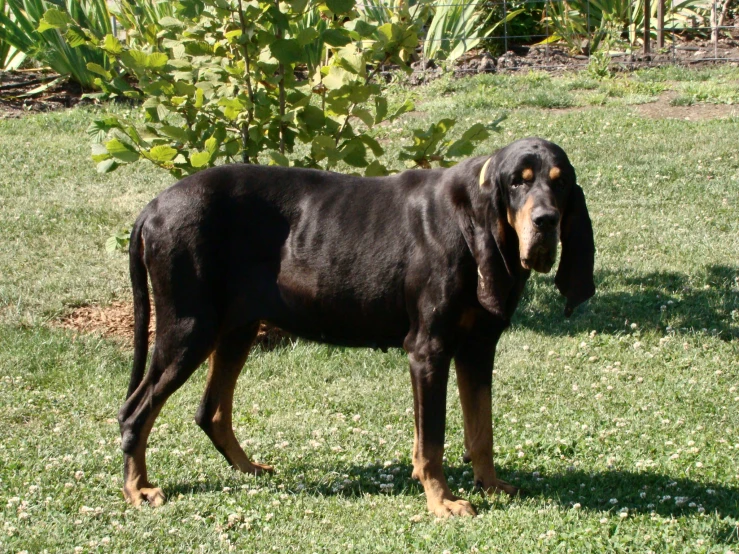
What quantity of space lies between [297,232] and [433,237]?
705mm

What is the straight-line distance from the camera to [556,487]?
4949mm

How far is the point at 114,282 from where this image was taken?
26.5 ft

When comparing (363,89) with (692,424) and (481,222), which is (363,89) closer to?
(481,222)

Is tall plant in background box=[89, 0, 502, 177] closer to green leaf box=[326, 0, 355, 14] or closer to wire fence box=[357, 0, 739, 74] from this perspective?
green leaf box=[326, 0, 355, 14]

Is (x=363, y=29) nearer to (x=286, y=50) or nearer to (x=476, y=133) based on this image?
(x=286, y=50)

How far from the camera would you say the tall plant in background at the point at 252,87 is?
6.22 m

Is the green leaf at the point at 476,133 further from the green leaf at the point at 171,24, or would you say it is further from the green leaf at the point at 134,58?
the green leaf at the point at 134,58

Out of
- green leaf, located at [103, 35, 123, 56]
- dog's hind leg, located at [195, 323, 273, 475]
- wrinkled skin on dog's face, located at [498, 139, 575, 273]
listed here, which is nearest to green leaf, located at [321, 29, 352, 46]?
green leaf, located at [103, 35, 123, 56]

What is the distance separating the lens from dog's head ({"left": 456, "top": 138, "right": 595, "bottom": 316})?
13.6 feet

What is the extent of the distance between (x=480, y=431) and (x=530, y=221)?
50.2 inches

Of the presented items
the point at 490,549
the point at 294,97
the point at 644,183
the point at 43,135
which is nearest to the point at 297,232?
the point at 490,549

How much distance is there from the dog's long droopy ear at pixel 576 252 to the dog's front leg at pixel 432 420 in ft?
2.19

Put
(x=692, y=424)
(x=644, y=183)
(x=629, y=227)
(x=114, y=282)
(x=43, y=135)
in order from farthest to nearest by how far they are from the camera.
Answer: (x=43, y=135) < (x=644, y=183) < (x=629, y=227) < (x=114, y=282) < (x=692, y=424)

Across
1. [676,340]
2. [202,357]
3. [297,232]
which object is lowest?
[676,340]
